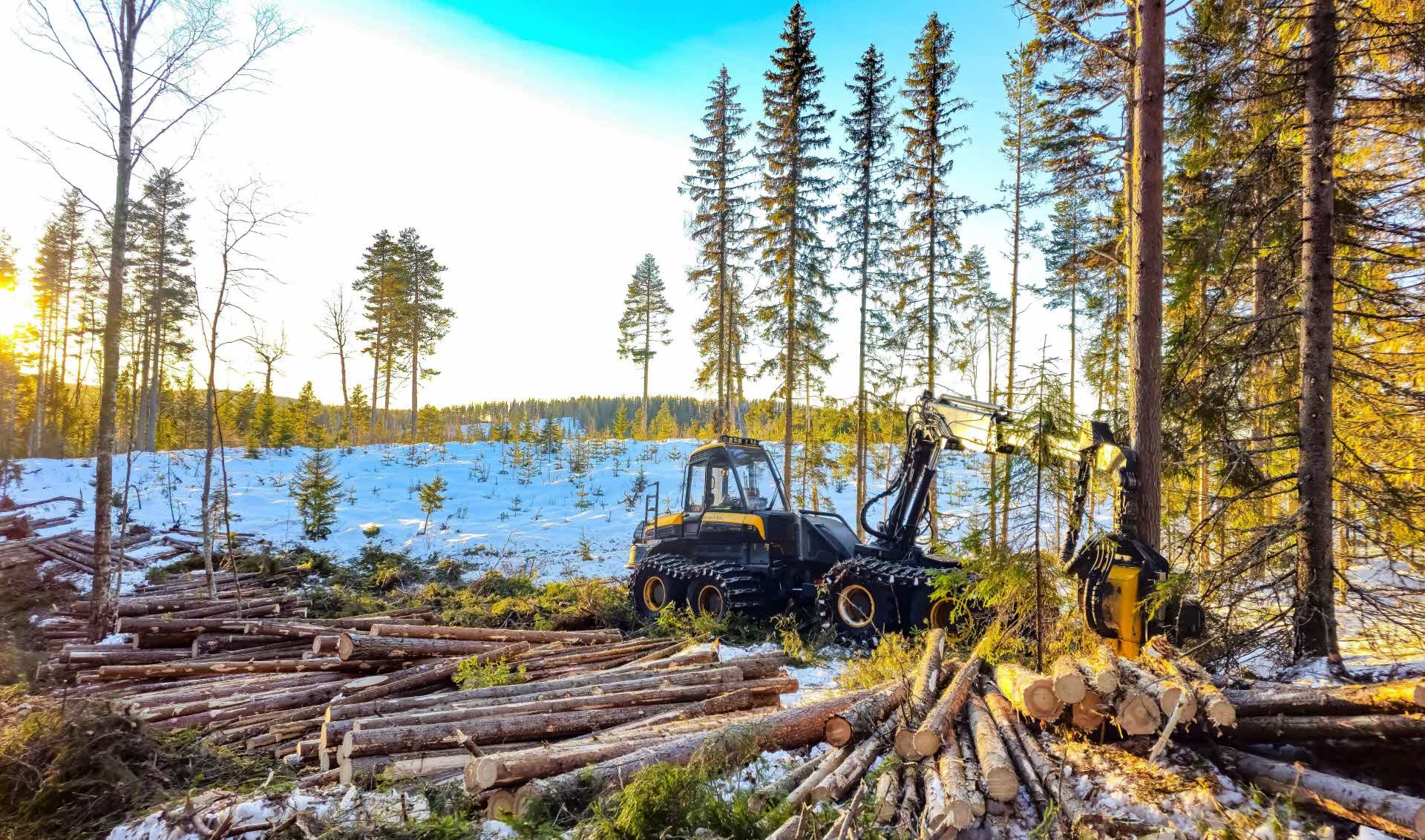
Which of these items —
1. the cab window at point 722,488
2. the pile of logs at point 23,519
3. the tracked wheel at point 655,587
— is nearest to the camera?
the cab window at point 722,488

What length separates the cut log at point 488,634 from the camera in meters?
8.72

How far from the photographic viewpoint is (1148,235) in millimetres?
6961

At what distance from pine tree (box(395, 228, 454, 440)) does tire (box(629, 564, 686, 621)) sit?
2655cm

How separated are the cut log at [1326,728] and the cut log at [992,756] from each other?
1425mm

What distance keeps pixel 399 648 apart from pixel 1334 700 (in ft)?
27.4

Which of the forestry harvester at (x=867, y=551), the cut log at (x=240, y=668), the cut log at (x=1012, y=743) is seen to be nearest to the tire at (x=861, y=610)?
the forestry harvester at (x=867, y=551)

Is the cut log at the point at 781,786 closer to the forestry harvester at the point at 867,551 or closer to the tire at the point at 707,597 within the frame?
the forestry harvester at the point at 867,551

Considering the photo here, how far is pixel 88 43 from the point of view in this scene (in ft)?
35.7

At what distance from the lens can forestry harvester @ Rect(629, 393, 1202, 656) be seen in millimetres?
5852

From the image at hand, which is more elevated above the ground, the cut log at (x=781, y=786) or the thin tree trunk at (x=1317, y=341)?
the thin tree trunk at (x=1317, y=341)

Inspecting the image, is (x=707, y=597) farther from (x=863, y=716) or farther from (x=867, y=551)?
(x=863, y=716)

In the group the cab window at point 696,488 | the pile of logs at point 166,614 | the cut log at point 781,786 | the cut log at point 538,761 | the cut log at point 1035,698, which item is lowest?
the pile of logs at point 166,614

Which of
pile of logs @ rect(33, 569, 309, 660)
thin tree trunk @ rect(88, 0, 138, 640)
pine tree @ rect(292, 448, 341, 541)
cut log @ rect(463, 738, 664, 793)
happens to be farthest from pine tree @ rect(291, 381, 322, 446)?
cut log @ rect(463, 738, 664, 793)

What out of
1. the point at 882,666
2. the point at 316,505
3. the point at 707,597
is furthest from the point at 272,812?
the point at 316,505
